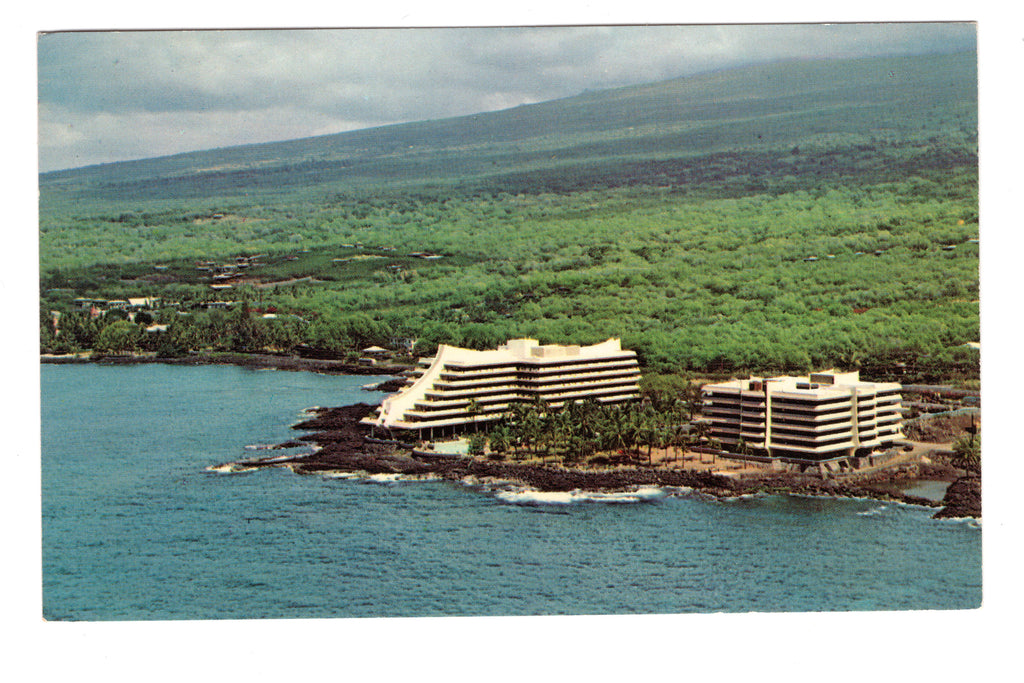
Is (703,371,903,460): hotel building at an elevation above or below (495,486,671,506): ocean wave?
above

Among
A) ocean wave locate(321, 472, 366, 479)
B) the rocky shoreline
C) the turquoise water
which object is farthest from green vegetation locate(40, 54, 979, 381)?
ocean wave locate(321, 472, 366, 479)

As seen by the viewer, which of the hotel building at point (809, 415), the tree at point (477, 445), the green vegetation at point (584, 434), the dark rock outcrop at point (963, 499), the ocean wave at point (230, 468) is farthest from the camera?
the tree at point (477, 445)

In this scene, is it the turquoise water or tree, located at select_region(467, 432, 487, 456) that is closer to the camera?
the turquoise water

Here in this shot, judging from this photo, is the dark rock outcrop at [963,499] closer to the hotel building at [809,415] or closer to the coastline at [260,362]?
the hotel building at [809,415]

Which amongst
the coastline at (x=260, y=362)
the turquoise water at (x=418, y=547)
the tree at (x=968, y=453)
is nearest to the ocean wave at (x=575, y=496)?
the turquoise water at (x=418, y=547)

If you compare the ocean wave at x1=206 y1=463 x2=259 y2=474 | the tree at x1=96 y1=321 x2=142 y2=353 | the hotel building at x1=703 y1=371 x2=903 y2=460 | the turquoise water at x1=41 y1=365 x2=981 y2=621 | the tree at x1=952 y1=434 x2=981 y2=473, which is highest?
the tree at x1=96 y1=321 x2=142 y2=353

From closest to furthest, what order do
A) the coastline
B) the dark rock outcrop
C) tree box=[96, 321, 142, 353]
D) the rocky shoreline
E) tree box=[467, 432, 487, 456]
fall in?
the dark rock outcrop → the rocky shoreline → tree box=[467, 432, 487, 456] → tree box=[96, 321, 142, 353] → the coastline

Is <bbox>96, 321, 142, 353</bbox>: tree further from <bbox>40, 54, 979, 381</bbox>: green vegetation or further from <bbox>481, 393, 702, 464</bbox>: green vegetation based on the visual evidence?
<bbox>481, 393, 702, 464</bbox>: green vegetation
